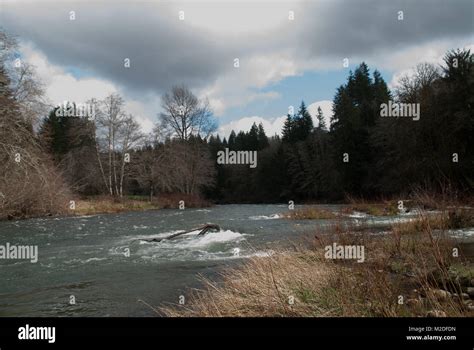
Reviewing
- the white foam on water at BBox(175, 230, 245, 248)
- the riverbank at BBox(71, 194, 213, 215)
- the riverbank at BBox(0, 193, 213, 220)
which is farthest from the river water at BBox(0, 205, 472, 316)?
the riverbank at BBox(71, 194, 213, 215)

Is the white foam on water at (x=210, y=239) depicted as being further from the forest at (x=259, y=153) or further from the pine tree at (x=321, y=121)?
the pine tree at (x=321, y=121)

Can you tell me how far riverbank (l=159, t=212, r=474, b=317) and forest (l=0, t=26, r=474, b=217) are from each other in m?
9.31

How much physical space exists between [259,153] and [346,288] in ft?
179

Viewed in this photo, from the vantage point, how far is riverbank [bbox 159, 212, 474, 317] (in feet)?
15.5

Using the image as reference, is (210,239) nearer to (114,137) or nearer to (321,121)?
(114,137)

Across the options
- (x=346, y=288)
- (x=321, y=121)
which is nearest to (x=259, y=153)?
(x=321, y=121)

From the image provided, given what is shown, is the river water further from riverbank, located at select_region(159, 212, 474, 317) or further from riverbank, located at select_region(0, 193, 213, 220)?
riverbank, located at select_region(0, 193, 213, 220)

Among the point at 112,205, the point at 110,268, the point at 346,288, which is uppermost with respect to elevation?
the point at 346,288

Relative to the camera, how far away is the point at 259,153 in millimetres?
59438
